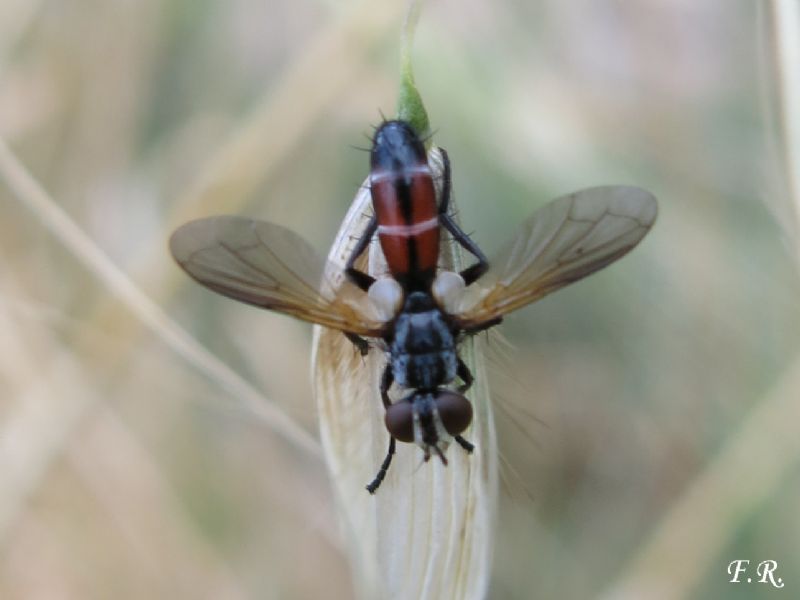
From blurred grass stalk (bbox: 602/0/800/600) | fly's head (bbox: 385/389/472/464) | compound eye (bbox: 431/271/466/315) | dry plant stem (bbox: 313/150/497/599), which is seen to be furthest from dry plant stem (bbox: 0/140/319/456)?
blurred grass stalk (bbox: 602/0/800/600)

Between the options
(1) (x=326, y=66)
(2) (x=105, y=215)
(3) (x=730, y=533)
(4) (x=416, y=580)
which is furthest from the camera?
(2) (x=105, y=215)

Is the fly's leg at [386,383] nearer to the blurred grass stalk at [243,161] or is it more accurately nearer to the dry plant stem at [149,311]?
the dry plant stem at [149,311]

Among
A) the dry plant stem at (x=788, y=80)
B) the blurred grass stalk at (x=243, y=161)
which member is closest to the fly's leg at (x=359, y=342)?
the blurred grass stalk at (x=243, y=161)

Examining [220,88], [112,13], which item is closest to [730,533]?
[220,88]

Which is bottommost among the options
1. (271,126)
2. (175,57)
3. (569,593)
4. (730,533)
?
(569,593)

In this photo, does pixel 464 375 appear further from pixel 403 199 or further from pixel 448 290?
pixel 403 199

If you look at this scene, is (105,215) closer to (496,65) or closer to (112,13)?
(112,13)

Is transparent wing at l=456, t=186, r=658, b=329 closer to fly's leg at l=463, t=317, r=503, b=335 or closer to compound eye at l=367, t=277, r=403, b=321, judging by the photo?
fly's leg at l=463, t=317, r=503, b=335
